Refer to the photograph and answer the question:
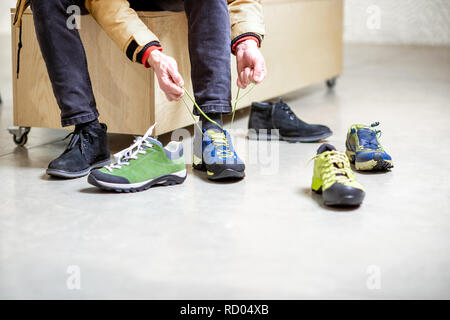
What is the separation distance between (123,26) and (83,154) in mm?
343

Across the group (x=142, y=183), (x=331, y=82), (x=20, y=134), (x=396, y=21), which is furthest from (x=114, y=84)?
(x=396, y=21)

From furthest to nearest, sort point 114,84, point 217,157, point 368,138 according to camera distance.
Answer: point 114,84
point 368,138
point 217,157

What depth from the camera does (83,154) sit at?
168 cm

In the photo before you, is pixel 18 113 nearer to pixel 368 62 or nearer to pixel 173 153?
pixel 173 153

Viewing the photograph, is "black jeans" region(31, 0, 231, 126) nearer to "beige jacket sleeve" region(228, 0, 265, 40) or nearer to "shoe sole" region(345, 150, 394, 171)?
"beige jacket sleeve" region(228, 0, 265, 40)

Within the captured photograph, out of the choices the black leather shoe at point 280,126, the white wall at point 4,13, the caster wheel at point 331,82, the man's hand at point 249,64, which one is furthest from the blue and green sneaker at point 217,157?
the white wall at point 4,13

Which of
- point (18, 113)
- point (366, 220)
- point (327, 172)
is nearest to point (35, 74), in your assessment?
point (18, 113)

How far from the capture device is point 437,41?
502cm

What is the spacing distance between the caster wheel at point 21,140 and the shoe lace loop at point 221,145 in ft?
2.23

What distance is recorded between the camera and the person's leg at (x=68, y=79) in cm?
163

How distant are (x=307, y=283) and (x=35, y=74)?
4.03ft

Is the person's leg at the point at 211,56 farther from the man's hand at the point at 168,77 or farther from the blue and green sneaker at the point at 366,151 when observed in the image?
the blue and green sneaker at the point at 366,151

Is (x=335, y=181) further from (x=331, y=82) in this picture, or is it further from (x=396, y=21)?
(x=396, y=21)

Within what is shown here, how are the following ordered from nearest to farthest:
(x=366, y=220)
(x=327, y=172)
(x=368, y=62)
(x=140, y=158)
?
1. (x=366, y=220)
2. (x=327, y=172)
3. (x=140, y=158)
4. (x=368, y=62)
